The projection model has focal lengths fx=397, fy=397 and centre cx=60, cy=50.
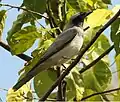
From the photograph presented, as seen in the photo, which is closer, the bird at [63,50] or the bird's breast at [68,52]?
the bird at [63,50]

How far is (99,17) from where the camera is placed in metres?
1.76

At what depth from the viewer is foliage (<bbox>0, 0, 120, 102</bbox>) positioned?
1.80 m

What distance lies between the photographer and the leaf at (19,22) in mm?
2081

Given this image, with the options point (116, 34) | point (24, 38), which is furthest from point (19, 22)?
point (116, 34)

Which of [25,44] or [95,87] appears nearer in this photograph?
[95,87]

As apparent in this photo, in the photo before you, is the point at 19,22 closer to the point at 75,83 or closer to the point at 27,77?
the point at 27,77

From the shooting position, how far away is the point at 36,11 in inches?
79.0

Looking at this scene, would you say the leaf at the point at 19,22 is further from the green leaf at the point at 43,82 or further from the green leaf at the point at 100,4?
the green leaf at the point at 100,4

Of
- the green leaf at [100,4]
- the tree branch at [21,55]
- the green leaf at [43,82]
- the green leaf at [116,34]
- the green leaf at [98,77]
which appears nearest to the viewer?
the green leaf at [116,34]

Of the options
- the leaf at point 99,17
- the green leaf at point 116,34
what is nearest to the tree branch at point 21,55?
the leaf at point 99,17

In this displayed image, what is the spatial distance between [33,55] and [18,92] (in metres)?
0.20

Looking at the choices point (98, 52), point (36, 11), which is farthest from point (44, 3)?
point (98, 52)

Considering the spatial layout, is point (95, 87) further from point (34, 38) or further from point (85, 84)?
point (34, 38)

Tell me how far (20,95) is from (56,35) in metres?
0.36
